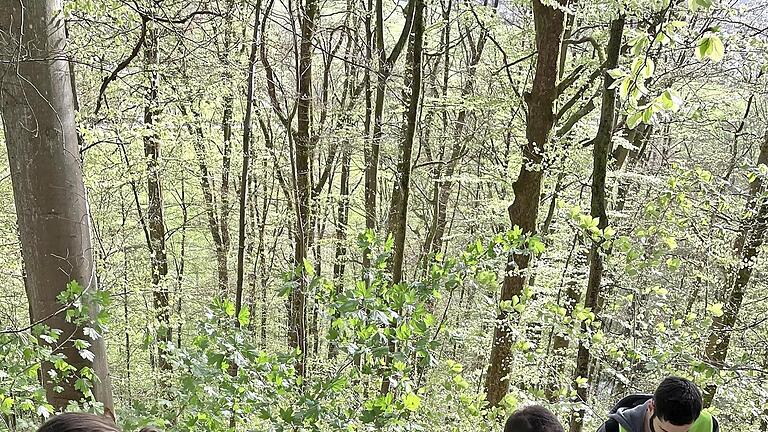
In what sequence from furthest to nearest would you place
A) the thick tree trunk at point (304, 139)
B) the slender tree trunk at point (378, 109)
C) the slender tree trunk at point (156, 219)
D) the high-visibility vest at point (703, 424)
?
the slender tree trunk at point (156, 219) → the slender tree trunk at point (378, 109) → the thick tree trunk at point (304, 139) → the high-visibility vest at point (703, 424)

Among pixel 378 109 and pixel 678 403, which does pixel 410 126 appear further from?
pixel 378 109

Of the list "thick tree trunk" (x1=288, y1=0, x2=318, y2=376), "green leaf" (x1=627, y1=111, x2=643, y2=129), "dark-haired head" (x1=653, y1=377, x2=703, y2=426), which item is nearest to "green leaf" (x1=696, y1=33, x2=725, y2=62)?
"green leaf" (x1=627, y1=111, x2=643, y2=129)

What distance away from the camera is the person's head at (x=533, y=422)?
2250mm

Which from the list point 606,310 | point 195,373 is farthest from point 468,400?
point 606,310

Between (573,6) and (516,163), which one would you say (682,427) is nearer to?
(573,6)

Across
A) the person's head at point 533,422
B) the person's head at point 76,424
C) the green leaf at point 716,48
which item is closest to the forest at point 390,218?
the green leaf at point 716,48

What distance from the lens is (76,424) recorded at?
5.17 feet

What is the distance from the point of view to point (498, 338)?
6.21 meters

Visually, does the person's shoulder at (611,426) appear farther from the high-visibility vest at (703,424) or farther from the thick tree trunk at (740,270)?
the thick tree trunk at (740,270)

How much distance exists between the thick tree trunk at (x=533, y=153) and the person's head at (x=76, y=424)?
11.8 feet

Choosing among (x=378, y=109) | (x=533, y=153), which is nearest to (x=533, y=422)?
(x=533, y=153)

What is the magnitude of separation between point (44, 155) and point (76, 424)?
5.44 feet

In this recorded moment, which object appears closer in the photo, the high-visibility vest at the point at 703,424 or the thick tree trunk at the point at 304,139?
the high-visibility vest at the point at 703,424

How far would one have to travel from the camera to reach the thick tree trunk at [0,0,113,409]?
2.68 meters
